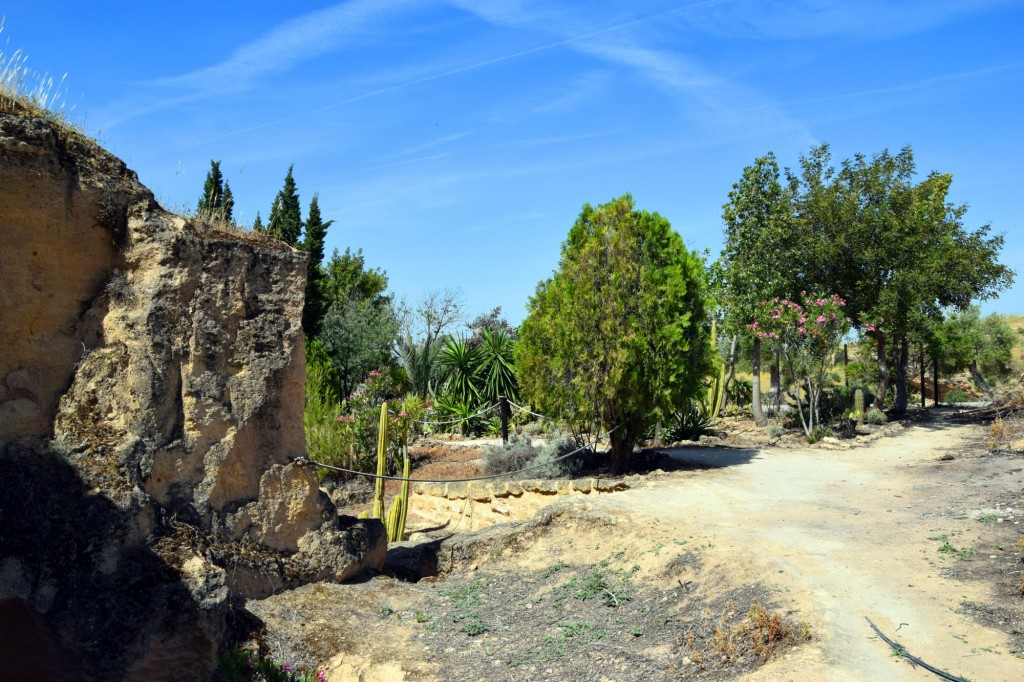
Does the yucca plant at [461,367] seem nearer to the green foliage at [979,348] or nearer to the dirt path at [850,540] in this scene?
the dirt path at [850,540]

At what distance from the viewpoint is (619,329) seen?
12164 mm

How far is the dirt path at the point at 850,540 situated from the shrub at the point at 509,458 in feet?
9.66

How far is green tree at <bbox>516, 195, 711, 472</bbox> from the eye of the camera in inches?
481

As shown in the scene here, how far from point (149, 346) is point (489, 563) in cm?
441

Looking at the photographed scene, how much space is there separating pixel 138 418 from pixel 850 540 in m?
6.60

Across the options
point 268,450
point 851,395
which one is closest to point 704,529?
point 268,450

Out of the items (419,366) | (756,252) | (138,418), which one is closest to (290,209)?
(419,366)

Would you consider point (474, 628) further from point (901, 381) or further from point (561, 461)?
point (901, 381)

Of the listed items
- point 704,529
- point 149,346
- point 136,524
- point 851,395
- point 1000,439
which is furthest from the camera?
point 851,395

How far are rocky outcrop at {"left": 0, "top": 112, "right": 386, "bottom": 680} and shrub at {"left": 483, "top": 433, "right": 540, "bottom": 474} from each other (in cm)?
623

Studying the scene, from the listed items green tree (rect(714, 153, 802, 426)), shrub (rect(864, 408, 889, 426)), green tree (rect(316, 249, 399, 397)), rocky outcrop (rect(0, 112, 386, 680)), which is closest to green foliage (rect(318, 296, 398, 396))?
green tree (rect(316, 249, 399, 397))

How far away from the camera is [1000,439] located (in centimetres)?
1393

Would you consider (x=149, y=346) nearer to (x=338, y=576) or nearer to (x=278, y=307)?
(x=278, y=307)

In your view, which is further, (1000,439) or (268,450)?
(1000,439)
